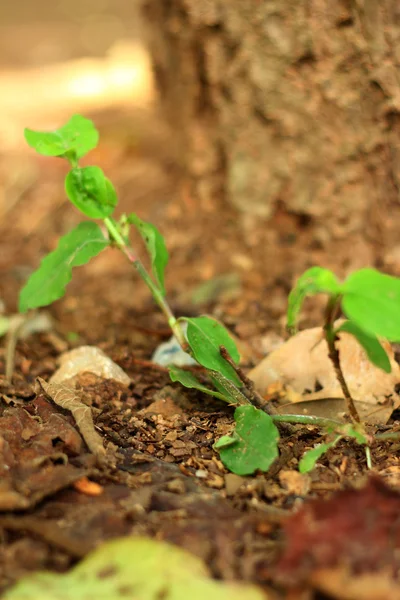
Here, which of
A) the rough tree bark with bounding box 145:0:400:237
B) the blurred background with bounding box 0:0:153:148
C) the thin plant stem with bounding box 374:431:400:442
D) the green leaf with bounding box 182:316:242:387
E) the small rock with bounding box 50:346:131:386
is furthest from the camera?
the blurred background with bounding box 0:0:153:148

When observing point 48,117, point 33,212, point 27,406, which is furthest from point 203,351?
point 48,117

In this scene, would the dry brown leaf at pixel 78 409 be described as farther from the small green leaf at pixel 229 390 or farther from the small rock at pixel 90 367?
the small green leaf at pixel 229 390

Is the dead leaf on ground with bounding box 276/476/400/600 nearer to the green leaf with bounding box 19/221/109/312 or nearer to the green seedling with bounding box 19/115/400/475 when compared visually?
the green seedling with bounding box 19/115/400/475

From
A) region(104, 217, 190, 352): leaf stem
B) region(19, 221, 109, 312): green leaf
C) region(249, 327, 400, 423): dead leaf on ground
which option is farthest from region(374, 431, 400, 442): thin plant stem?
region(19, 221, 109, 312): green leaf

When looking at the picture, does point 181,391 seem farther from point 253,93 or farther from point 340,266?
point 253,93

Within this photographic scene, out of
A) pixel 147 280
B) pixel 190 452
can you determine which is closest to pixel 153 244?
pixel 147 280

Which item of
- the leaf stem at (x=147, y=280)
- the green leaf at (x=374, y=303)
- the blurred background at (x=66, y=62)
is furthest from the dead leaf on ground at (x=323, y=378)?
the blurred background at (x=66, y=62)
